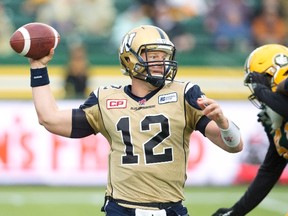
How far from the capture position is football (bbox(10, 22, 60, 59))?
17.5 ft

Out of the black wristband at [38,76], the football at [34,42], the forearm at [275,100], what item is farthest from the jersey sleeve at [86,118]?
the forearm at [275,100]

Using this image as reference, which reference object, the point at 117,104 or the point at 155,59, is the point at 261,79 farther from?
the point at 117,104

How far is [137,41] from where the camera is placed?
5.41 m

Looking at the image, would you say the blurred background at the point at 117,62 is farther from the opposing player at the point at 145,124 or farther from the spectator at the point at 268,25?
the opposing player at the point at 145,124

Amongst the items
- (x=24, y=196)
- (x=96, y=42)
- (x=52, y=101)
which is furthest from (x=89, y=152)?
(x=52, y=101)

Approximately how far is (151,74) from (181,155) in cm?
52

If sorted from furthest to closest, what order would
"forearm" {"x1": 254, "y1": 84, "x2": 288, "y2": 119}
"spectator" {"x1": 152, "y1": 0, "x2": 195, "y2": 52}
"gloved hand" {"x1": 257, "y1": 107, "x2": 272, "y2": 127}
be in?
"spectator" {"x1": 152, "y1": 0, "x2": 195, "y2": 52}, "gloved hand" {"x1": 257, "y1": 107, "x2": 272, "y2": 127}, "forearm" {"x1": 254, "y1": 84, "x2": 288, "y2": 119}

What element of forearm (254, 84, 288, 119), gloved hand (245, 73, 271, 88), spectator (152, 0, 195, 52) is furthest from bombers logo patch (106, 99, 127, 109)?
spectator (152, 0, 195, 52)

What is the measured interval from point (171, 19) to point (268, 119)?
9.45 meters

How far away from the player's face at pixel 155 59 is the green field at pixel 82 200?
4559 mm

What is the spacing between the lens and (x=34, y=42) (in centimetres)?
533

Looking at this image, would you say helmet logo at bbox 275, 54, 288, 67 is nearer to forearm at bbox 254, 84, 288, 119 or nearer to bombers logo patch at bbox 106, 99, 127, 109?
forearm at bbox 254, 84, 288, 119

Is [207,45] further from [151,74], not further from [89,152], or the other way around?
[151,74]

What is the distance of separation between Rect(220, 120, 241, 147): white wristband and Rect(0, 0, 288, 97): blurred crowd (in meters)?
10.3
